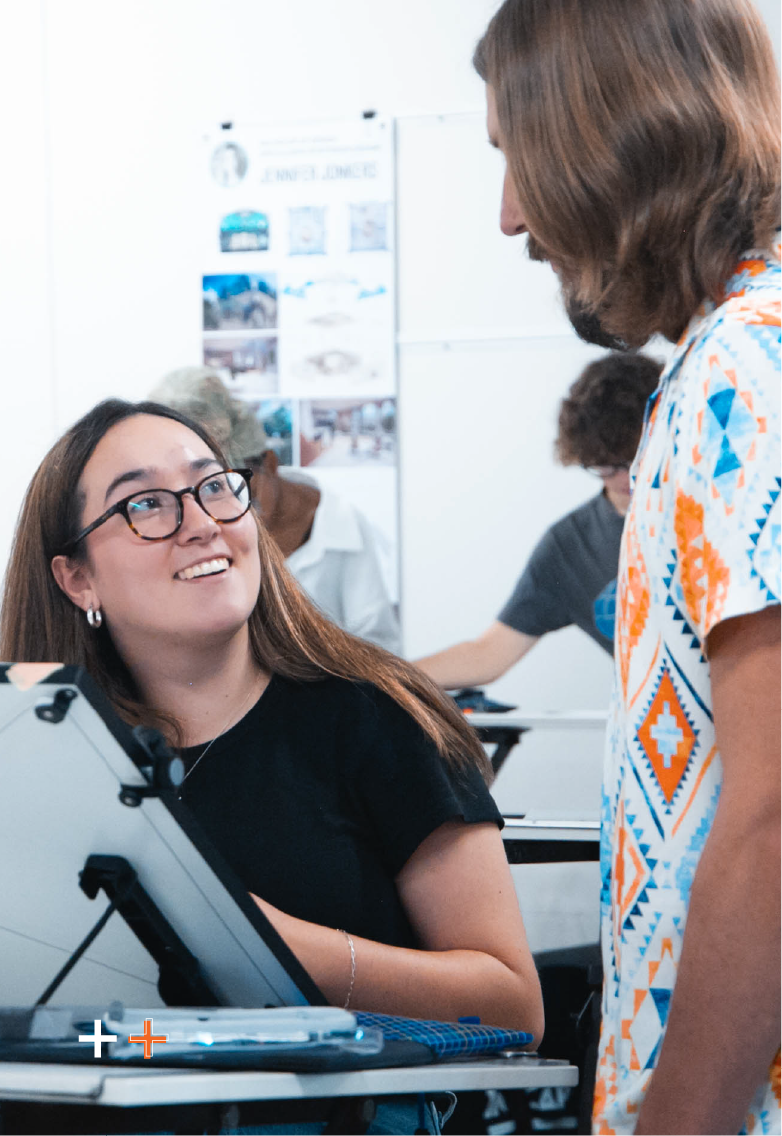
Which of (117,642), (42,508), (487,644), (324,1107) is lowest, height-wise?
(487,644)

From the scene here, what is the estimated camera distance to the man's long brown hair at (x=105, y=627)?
57.5 inches

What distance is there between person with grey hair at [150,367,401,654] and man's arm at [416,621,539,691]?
172mm

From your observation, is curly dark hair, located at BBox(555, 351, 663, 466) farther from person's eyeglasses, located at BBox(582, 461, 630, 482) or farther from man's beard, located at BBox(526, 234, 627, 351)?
man's beard, located at BBox(526, 234, 627, 351)

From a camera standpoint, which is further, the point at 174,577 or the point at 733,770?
the point at 174,577

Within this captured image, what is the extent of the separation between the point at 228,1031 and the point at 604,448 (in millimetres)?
2239

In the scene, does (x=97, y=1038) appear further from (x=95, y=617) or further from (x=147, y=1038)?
(x=95, y=617)

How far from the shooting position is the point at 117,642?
1.51m

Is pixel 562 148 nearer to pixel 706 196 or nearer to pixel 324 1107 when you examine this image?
pixel 706 196

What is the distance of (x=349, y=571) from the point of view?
3363mm

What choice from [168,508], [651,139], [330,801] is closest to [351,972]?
[330,801]

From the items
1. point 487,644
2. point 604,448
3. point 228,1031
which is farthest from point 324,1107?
point 487,644

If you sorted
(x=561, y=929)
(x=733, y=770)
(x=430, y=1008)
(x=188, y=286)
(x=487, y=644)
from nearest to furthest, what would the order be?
1. (x=733, y=770)
2. (x=430, y=1008)
3. (x=561, y=929)
4. (x=487, y=644)
5. (x=188, y=286)

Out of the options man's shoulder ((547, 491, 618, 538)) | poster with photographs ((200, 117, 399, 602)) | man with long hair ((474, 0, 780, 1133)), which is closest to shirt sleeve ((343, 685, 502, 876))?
man with long hair ((474, 0, 780, 1133))

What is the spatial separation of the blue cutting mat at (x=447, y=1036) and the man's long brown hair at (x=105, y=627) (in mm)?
474
